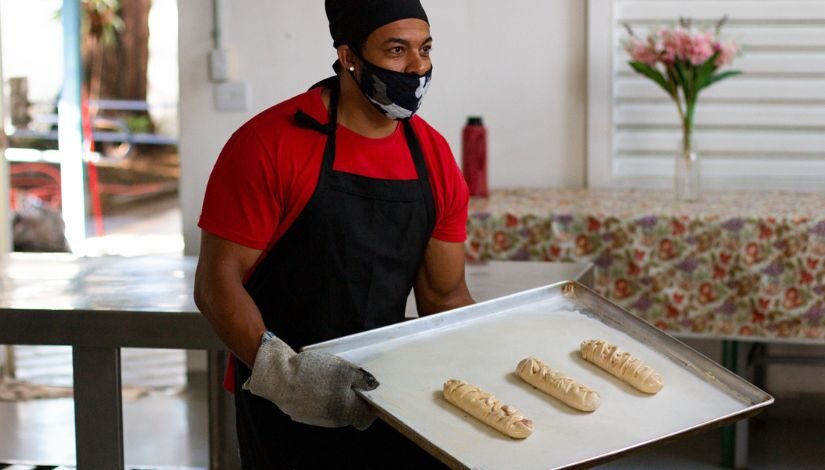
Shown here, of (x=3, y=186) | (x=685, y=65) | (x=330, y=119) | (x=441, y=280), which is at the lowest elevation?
(x=441, y=280)

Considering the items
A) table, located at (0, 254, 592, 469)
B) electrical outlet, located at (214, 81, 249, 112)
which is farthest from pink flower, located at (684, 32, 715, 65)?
electrical outlet, located at (214, 81, 249, 112)

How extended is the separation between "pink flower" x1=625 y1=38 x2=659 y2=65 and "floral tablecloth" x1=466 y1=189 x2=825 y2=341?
1.63ft

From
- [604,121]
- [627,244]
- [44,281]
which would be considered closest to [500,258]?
[627,244]

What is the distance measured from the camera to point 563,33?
420 cm

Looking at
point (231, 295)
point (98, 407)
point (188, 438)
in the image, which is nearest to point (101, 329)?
point (98, 407)

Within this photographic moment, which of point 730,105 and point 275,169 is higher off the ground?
point 730,105

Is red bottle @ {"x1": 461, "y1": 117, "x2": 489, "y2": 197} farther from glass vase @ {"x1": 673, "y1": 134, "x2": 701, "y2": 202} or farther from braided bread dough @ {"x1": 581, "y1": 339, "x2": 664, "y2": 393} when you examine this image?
braided bread dough @ {"x1": 581, "y1": 339, "x2": 664, "y2": 393}

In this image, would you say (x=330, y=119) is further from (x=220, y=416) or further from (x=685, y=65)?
(x=685, y=65)

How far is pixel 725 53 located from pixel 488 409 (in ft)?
8.07

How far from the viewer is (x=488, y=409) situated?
168 centimetres

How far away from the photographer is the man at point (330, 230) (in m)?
1.77

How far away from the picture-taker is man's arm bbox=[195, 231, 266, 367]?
1.78m

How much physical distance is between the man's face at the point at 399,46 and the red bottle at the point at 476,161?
2.15 m

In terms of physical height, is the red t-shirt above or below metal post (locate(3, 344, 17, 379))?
above
